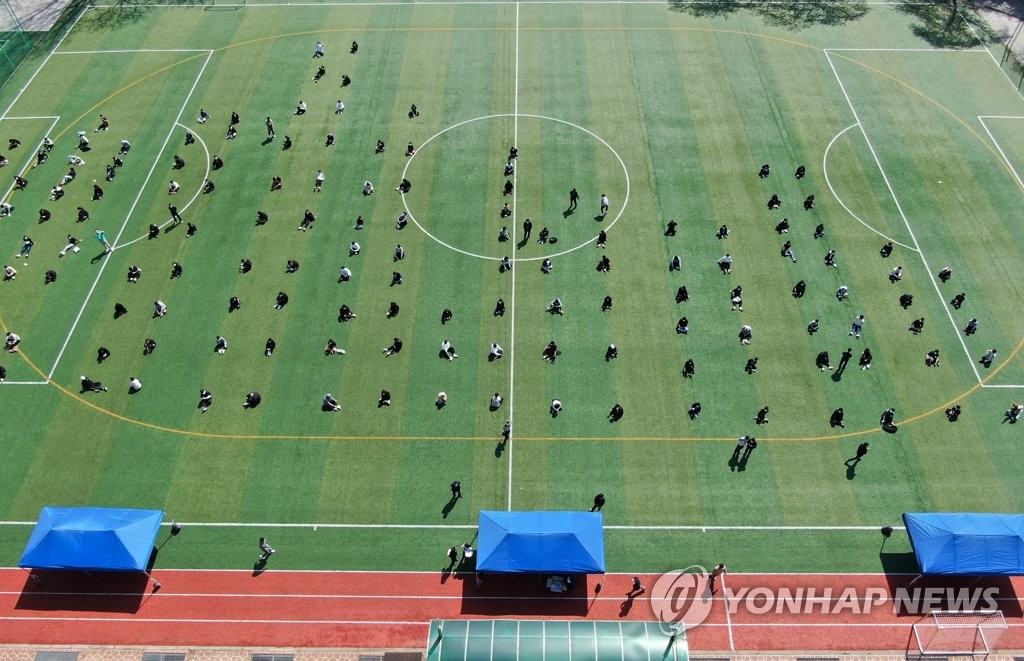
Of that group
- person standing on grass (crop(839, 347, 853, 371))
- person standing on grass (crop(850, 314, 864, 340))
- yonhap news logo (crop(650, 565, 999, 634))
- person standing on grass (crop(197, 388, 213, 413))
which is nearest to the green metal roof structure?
yonhap news logo (crop(650, 565, 999, 634))

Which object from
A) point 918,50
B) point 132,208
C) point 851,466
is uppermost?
point 918,50

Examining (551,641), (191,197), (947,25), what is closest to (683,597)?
(551,641)

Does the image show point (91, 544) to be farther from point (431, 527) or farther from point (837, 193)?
point (837, 193)

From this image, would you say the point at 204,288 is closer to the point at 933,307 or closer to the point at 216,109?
the point at 216,109

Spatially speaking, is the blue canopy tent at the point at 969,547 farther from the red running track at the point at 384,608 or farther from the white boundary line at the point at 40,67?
the white boundary line at the point at 40,67

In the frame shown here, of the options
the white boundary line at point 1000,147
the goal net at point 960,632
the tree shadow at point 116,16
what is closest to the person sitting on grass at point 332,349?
the goal net at point 960,632
